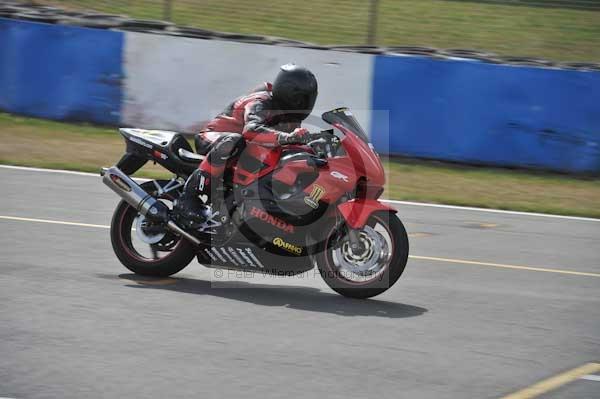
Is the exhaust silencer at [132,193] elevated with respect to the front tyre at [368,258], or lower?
elevated

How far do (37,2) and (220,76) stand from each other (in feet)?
13.0

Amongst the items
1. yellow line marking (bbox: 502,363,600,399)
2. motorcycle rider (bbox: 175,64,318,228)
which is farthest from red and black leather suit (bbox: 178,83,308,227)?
yellow line marking (bbox: 502,363,600,399)

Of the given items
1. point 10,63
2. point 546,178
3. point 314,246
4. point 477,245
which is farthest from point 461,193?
point 10,63

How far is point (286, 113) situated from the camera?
691cm

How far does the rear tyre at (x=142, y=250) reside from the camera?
723cm

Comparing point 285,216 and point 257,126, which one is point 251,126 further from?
point 285,216

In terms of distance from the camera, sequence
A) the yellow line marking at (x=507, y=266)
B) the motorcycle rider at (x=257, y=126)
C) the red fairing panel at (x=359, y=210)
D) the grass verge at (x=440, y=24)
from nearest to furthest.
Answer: the red fairing panel at (x=359, y=210) < the motorcycle rider at (x=257, y=126) < the yellow line marking at (x=507, y=266) < the grass verge at (x=440, y=24)

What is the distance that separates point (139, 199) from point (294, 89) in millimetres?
1481

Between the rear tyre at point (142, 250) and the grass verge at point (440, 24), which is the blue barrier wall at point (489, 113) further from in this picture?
the rear tyre at point (142, 250)

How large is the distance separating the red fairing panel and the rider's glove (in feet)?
1.82

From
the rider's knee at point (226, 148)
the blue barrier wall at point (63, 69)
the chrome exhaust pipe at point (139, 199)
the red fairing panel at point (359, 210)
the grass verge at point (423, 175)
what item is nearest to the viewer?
the red fairing panel at point (359, 210)

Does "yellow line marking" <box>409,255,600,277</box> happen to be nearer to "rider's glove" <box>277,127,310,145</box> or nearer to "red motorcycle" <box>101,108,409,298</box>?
"red motorcycle" <box>101,108,409,298</box>

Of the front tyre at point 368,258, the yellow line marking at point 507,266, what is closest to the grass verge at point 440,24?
the yellow line marking at point 507,266

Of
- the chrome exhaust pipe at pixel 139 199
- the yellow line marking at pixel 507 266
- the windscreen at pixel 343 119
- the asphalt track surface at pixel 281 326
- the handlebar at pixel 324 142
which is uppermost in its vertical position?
the windscreen at pixel 343 119
